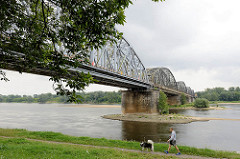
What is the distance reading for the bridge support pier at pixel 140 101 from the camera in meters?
56.4

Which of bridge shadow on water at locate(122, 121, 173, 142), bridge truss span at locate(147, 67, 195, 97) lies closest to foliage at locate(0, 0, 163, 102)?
bridge shadow on water at locate(122, 121, 173, 142)

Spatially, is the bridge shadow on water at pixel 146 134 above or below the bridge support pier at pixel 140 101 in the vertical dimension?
below

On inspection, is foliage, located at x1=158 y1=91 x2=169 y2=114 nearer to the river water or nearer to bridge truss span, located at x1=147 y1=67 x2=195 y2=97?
the river water

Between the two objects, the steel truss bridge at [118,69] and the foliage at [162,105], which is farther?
the foliage at [162,105]

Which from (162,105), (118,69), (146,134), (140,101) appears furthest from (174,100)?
(146,134)

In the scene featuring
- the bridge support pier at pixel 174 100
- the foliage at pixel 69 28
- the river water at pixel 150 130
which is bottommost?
the river water at pixel 150 130

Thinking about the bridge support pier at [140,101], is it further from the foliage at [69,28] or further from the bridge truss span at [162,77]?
the foliage at [69,28]

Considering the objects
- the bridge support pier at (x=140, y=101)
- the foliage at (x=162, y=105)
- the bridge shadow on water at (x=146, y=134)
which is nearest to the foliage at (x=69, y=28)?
the bridge shadow on water at (x=146, y=134)

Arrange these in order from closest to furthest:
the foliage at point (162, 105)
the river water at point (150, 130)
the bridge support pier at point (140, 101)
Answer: the river water at point (150, 130) → the bridge support pier at point (140, 101) → the foliage at point (162, 105)

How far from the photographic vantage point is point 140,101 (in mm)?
58000

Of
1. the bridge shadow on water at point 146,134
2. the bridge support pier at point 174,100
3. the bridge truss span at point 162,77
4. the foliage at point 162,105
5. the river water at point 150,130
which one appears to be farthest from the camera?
the bridge support pier at point 174,100

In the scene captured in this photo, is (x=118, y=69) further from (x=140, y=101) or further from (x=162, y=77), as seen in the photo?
(x=162, y=77)

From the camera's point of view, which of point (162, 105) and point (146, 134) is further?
point (162, 105)

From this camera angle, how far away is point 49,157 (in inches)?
358
